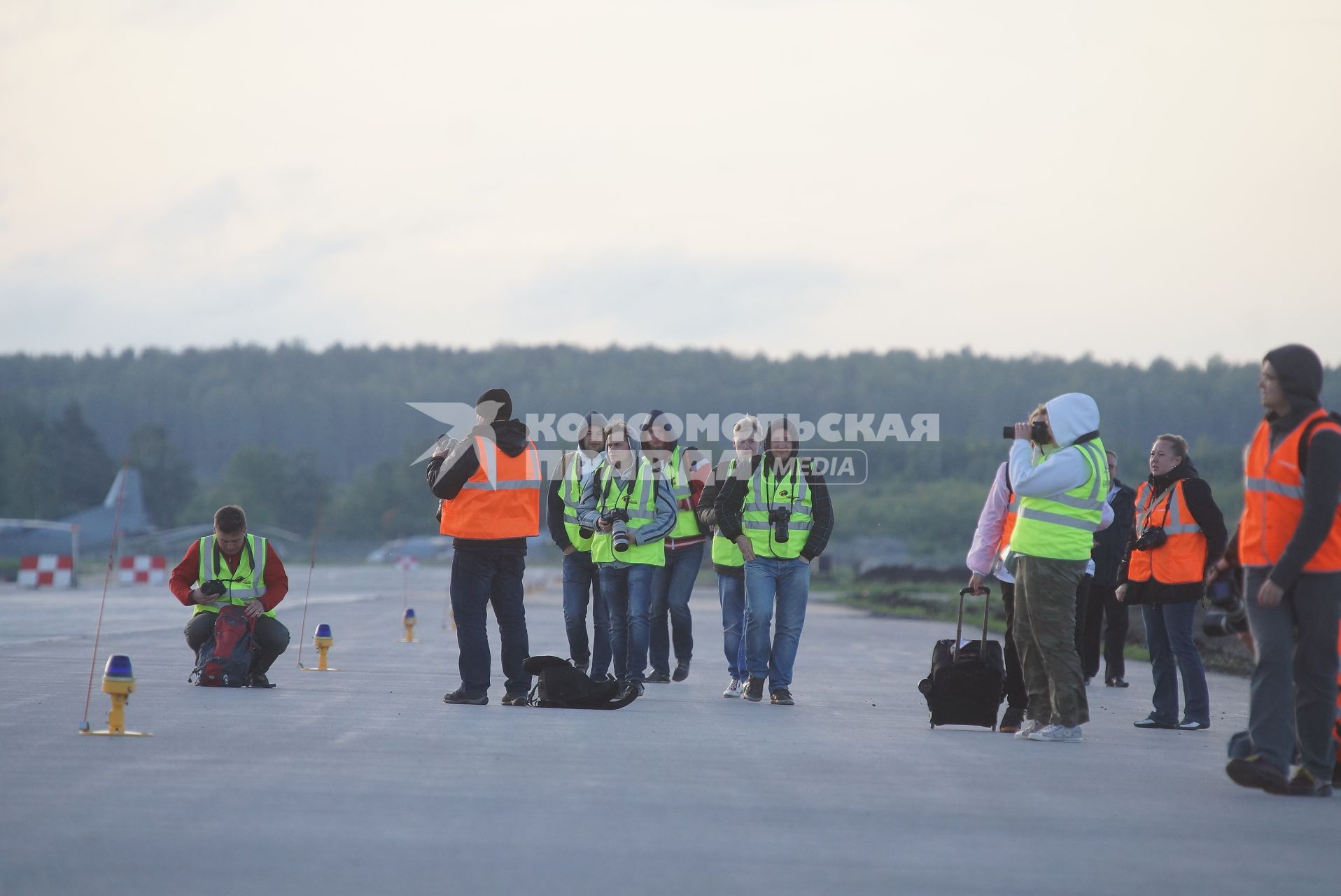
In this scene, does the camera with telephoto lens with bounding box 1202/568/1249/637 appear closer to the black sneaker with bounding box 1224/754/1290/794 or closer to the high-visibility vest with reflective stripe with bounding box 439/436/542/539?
the black sneaker with bounding box 1224/754/1290/794

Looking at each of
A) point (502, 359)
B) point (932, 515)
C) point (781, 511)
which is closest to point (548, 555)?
point (932, 515)

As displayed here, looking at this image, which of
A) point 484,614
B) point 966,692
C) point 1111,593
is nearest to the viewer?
point 966,692

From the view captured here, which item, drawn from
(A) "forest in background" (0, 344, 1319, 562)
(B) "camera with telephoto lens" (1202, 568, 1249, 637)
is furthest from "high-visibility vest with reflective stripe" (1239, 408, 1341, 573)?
(A) "forest in background" (0, 344, 1319, 562)

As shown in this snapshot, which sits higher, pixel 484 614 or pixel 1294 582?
pixel 1294 582

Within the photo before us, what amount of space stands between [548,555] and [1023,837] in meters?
99.9

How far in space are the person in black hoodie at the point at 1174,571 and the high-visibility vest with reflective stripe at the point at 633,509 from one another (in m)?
3.52

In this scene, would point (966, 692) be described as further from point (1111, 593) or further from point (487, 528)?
point (1111, 593)

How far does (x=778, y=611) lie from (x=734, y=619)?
1.42 meters

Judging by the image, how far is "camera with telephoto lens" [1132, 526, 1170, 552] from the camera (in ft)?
37.0

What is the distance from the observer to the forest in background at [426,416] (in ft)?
450

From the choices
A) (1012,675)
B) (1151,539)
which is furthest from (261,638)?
(1151,539)

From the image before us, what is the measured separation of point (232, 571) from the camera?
1261 centimetres

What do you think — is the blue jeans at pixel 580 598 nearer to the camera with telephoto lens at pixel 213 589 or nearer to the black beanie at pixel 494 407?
the black beanie at pixel 494 407

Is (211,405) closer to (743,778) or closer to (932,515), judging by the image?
(932,515)
